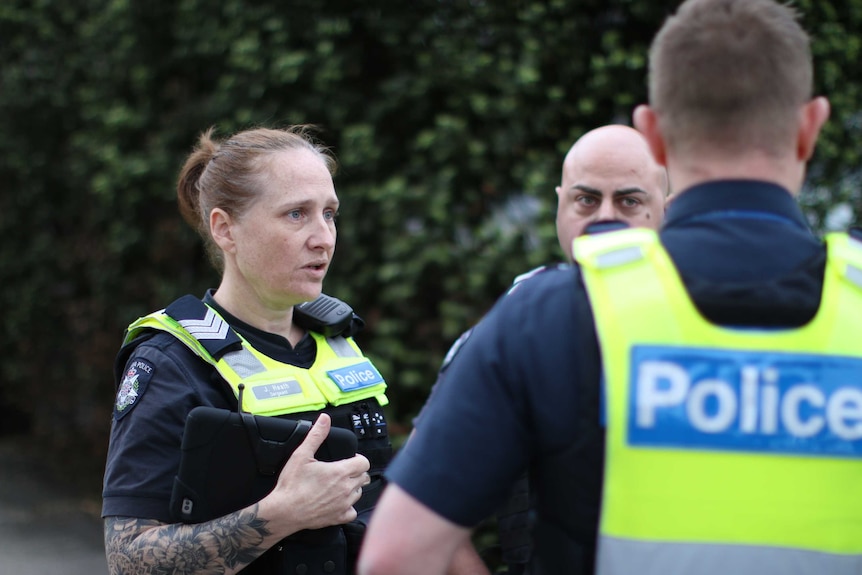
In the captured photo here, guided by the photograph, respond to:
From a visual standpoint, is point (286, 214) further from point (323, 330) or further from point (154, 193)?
point (154, 193)

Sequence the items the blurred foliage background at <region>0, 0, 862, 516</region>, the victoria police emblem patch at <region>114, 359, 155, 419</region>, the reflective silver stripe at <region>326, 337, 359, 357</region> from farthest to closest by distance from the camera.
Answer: the blurred foliage background at <region>0, 0, 862, 516</region> → the reflective silver stripe at <region>326, 337, 359, 357</region> → the victoria police emblem patch at <region>114, 359, 155, 419</region>

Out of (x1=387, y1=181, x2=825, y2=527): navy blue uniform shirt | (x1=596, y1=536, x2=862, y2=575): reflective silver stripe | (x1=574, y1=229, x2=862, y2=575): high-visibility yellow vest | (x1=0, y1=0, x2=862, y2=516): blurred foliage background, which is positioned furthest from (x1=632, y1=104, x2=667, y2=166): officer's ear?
(x1=0, y1=0, x2=862, y2=516): blurred foliage background

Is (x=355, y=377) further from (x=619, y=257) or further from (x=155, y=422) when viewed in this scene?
(x=619, y=257)

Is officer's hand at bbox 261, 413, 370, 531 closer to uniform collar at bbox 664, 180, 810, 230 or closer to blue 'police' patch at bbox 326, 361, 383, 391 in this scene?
blue 'police' patch at bbox 326, 361, 383, 391

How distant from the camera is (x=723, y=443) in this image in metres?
1.30

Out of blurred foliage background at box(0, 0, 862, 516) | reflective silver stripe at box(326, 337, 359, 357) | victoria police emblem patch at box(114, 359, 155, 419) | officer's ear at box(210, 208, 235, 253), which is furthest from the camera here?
blurred foliage background at box(0, 0, 862, 516)

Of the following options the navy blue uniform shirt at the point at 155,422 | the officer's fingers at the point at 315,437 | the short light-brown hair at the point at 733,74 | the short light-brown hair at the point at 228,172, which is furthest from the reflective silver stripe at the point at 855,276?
the short light-brown hair at the point at 228,172

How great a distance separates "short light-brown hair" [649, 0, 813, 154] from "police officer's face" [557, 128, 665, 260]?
3.27 feet

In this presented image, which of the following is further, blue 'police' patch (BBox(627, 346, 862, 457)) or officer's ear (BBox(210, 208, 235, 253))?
officer's ear (BBox(210, 208, 235, 253))

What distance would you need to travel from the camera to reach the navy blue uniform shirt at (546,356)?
4.36 ft

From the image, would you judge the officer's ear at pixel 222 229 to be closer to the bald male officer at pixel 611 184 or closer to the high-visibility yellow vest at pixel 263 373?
the high-visibility yellow vest at pixel 263 373

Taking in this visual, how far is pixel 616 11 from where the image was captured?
440 centimetres

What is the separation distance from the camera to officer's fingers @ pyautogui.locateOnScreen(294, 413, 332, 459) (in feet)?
7.07

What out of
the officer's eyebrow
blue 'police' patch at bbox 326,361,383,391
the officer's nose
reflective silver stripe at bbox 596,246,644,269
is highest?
the officer's eyebrow
